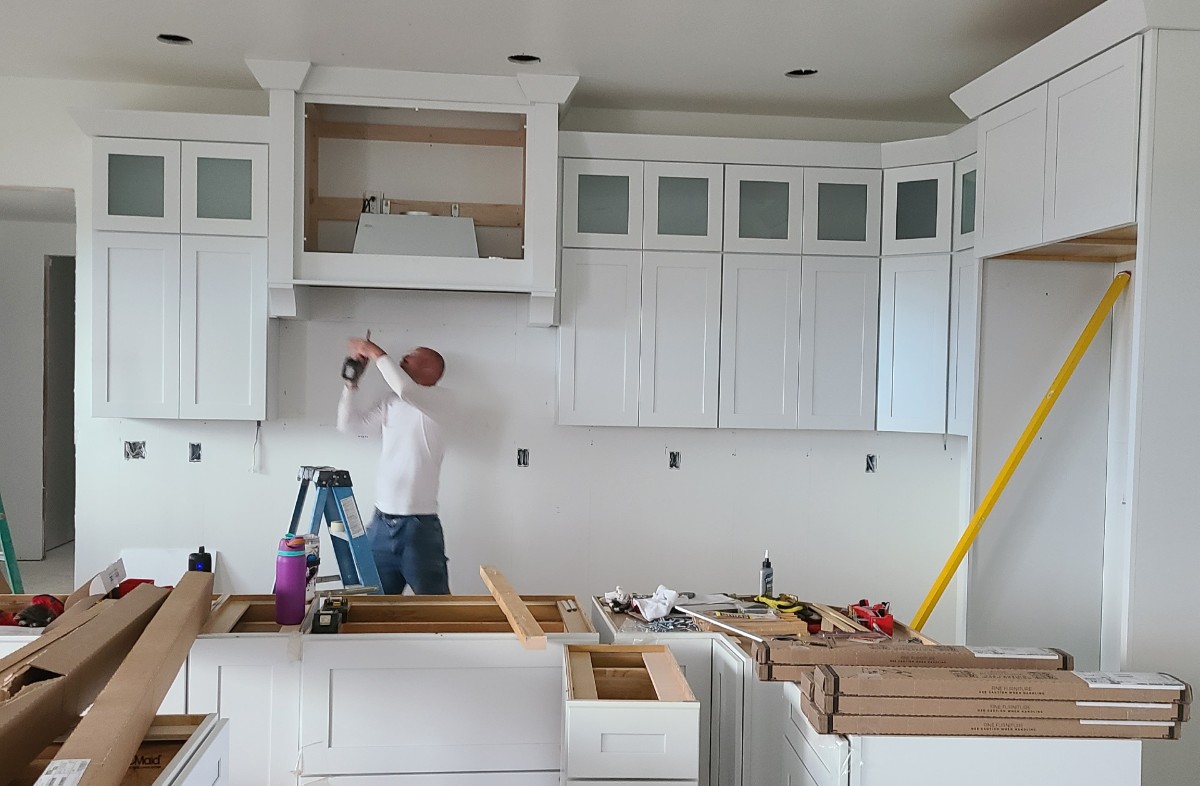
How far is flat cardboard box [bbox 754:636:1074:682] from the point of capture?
2.24 meters

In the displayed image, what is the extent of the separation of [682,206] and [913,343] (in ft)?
4.14

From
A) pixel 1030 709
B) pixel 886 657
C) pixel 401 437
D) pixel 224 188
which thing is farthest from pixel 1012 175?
pixel 224 188

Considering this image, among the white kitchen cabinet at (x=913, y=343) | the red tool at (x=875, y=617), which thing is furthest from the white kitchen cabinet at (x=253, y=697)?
the white kitchen cabinet at (x=913, y=343)

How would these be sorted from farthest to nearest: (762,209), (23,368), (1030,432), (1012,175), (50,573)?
(23,368) < (50,573) < (762,209) < (1030,432) < (1012,175)

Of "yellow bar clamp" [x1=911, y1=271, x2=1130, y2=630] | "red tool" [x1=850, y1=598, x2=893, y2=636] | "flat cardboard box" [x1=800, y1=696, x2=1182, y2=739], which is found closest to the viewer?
"flat cardboard box" [x1=800, y1=696, x2=1182, y2=739]

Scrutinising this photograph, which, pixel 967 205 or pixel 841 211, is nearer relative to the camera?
pixel 967 205

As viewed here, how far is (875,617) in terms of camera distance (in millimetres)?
2916

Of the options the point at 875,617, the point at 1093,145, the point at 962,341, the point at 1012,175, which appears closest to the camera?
the point at 875,617

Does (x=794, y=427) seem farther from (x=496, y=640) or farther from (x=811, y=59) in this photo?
(x=496, y=640)

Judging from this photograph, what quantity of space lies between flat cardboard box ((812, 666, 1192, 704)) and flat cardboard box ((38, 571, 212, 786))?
1306 mm

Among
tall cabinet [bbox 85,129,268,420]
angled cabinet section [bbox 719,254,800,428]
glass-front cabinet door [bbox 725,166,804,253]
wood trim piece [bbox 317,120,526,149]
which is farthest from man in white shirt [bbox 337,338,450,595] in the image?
glass-front cabinet door [bbox 725,166,804,253]

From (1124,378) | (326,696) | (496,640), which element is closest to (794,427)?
(1124,378)

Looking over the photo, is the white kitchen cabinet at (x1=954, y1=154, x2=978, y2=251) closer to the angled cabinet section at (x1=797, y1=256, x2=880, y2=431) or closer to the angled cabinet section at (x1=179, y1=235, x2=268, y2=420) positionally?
the angled cabinet section at (x1=797, y1=256, x2=880, y2=431)

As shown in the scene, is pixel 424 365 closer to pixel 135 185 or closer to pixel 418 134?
pixel 418 134
